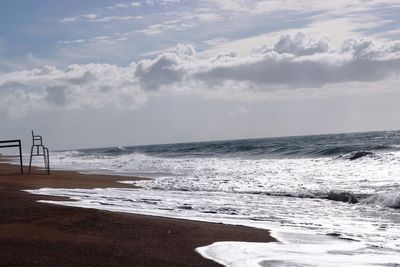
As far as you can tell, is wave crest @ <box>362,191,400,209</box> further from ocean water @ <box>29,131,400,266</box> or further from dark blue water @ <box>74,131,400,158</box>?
dark blue water @ <box>74,131,400,158</box>

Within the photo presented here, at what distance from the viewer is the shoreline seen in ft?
19.0

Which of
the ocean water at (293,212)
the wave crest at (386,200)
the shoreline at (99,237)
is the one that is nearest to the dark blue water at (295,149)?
the ocean water at (293,212)

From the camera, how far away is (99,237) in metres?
6.96

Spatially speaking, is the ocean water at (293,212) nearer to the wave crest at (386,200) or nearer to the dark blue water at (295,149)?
the wave crest at (386,200)

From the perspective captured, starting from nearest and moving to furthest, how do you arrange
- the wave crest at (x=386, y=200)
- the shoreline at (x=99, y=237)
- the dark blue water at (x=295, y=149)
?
the shoreline at (x=99, y=237) < the wave crest at (x=386, y=200) < the dark blue water at (x=295, y=149)

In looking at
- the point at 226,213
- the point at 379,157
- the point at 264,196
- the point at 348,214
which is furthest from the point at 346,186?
the point at 379,157

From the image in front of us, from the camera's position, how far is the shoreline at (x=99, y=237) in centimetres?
578

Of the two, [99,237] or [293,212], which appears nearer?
[99,237]

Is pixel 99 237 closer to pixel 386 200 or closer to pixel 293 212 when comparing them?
pixel 293 212

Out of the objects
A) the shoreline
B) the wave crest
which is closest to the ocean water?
the wave crest

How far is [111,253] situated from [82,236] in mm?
997

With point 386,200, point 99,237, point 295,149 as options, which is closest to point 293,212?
point 386,200

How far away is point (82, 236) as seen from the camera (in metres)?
6.93

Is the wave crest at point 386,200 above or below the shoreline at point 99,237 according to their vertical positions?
below
